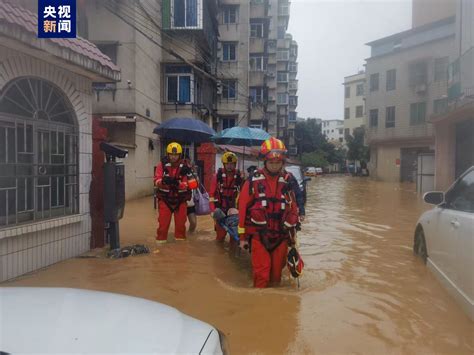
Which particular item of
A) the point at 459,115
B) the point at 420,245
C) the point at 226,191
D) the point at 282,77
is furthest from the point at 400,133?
the point at 226,191

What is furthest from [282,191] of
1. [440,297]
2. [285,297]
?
[440,297]

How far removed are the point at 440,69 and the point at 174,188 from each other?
2993cm

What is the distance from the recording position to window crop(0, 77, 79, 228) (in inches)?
191

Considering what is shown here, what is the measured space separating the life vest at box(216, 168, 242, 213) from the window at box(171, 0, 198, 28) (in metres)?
14.0

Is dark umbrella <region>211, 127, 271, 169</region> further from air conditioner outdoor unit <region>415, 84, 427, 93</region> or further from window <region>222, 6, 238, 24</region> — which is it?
air conditioner outdoor unit <region>415, 84, 427, 93</region>

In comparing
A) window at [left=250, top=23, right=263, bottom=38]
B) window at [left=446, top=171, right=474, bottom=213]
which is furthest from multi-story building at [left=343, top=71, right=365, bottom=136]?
window at [left=446, top=171, right=474, bottom=213]

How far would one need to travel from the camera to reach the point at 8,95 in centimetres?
486

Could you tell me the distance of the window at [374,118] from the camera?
36562 millimetres

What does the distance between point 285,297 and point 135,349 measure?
303cm

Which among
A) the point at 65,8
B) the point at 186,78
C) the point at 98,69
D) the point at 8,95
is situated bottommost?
the point at 8,95

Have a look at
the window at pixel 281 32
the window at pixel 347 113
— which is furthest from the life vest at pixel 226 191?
the window at pixel 347 113

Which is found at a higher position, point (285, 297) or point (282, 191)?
point (282, 191)

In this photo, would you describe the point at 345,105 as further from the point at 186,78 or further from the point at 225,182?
the point at 225,182

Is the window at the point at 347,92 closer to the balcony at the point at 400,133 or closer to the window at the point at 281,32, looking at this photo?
the window at the point at 281,32
